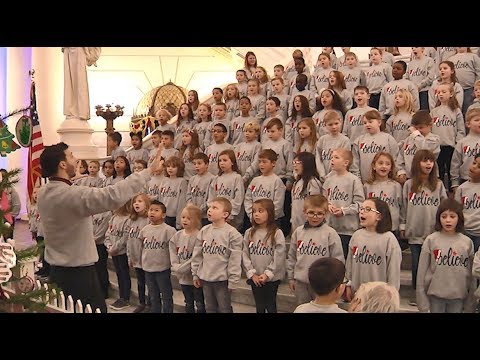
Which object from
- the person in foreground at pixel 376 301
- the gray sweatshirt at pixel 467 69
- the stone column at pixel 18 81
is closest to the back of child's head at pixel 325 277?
the person in foreground at pixel 376 301

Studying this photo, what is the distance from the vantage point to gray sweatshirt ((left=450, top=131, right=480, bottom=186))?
18.1 feet

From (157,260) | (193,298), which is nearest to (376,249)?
(193,298)

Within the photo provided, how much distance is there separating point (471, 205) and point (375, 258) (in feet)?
3.11

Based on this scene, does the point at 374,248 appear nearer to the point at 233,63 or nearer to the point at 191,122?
the point at 191,122

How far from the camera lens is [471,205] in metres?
4.95

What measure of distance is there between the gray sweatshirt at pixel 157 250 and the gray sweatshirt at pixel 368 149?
1.73 metres

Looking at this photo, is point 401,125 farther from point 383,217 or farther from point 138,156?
point 138,156

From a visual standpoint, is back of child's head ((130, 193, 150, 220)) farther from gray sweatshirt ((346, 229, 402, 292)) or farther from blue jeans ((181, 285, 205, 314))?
gray sweatshirt ((346, 229, 402, 292))

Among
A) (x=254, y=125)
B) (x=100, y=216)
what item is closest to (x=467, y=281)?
(x=254, y=125)

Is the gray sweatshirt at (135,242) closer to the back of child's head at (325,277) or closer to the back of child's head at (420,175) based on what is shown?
the back of child's head at (420,175)

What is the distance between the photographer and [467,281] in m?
A: 4.48

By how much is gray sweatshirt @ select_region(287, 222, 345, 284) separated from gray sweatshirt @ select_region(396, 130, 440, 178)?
124cm

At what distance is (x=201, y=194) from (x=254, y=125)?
3.17 feet

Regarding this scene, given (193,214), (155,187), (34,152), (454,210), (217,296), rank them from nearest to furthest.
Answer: (454,210) → (217,296) → (193,214) → (155,187) → (34,152)
